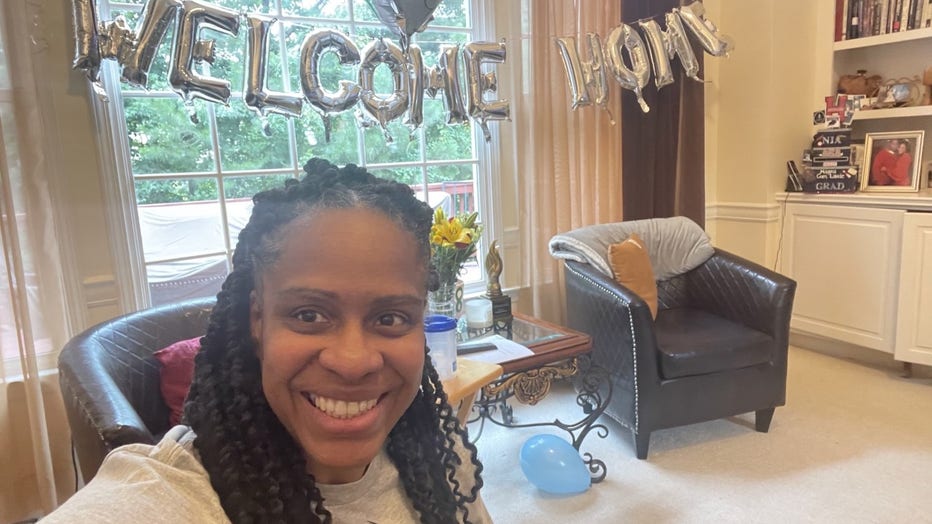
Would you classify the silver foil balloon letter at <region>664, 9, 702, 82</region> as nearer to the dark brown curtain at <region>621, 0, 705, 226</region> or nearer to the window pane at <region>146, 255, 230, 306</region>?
the dark brown curtain at <region>621, 0, 705, 226</region>

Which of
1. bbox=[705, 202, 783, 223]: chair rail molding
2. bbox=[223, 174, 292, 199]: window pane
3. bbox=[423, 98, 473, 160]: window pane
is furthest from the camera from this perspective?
bbox=[705, 202, 783, 223]: chair rail molding

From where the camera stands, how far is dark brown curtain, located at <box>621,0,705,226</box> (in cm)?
299

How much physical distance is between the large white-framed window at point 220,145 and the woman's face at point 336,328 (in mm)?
1646

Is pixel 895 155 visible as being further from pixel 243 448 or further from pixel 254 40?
pixel 243 448

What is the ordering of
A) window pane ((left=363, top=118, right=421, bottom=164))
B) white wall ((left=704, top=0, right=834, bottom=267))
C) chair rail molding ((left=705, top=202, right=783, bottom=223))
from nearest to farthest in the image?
window pane ((left=363, top=118, right=421, bottom=164)) < white wall ((left=704, top=0, right=834, bottom=267)) < chair rail molding ((left=705, top=202, right=783, bottom=223))

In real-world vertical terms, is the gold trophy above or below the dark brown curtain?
below

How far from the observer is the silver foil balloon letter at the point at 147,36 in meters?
1.84

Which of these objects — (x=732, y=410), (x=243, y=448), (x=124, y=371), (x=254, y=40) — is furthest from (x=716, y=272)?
(x=243, y=448)

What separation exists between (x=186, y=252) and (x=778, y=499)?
7.64 feet

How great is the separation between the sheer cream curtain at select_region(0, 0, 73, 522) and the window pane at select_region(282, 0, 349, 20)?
88 cm

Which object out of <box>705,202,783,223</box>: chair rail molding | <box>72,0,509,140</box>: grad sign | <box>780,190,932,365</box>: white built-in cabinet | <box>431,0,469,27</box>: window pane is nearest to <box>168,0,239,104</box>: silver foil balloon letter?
<box>72,0,509,140</box>: grad sign

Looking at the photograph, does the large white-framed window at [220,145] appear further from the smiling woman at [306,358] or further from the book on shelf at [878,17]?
the book on shelf at [878,17]

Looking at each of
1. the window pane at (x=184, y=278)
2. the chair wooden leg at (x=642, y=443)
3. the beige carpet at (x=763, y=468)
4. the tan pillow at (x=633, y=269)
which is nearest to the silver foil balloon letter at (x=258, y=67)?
the window pane at (x=184, y=278)

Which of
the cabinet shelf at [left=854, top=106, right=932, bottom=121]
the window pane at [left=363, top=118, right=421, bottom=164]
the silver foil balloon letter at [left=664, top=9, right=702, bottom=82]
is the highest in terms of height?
the silver foil balloon letter at [left=664, top=9, right=702, bottom=82]
